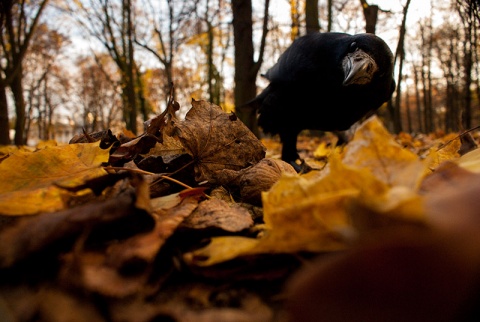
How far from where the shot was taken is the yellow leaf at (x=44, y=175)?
0.62 m

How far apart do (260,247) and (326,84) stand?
212cm

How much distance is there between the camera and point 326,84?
7.98 feet

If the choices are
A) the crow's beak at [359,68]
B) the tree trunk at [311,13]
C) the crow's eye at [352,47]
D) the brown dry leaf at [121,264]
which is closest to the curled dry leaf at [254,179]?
the brown dry leaf at [121,264]

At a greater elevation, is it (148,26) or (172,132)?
(148,26)

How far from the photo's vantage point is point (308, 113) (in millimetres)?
2770

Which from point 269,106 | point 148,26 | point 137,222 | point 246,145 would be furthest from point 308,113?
point 148,26

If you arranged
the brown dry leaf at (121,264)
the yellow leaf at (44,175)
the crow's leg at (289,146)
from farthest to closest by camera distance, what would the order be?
the crow's leg at (289,146)
the yellow leaf at (44,175)
the brown dry leaf at (121,264)

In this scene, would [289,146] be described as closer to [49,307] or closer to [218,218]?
[218,218]

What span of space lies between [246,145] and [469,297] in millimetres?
947

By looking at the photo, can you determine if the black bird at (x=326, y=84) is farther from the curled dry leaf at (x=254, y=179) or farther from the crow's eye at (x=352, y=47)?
the curled dry leaf at (x=254, y=179)

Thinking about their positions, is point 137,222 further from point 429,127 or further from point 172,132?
point 429,127

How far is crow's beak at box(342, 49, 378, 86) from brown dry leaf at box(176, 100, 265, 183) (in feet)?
3.40

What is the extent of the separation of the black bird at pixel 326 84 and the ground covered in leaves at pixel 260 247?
5.21 ft

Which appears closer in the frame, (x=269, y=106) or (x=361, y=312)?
(x=361, y=312)
